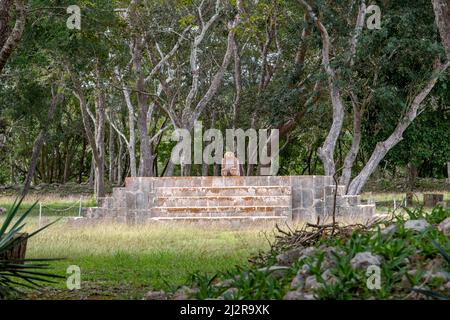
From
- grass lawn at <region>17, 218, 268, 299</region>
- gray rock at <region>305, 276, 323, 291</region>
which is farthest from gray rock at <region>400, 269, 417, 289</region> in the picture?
grass lawn at <region>17, 218, 268, 299</region>

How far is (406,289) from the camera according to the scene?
6445 mm

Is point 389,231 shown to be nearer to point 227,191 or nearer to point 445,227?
point 445,227

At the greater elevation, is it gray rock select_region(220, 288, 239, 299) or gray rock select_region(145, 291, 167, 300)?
gray rock select_region(220, 288, 239, 299)

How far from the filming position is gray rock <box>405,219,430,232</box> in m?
8.11

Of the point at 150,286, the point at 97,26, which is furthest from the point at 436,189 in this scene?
the point at 150,286

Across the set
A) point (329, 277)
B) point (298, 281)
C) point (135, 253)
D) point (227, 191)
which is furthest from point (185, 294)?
point (227, 191)

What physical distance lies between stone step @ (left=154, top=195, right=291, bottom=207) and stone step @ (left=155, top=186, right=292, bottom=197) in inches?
5.3

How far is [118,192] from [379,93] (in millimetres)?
8812

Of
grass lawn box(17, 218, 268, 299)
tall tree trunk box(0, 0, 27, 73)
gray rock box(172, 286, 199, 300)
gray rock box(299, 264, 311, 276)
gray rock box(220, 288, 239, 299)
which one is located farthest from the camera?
tall tree trunk box(0, 0, 27, 73)

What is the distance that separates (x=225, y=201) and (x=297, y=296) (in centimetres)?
1395

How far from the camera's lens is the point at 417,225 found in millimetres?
8203

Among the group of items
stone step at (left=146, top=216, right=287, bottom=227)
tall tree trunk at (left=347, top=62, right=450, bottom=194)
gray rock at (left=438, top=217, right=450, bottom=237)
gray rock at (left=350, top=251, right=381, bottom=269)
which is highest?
tall tree trunk at (left=347, top=62, right=450, bottom=194)

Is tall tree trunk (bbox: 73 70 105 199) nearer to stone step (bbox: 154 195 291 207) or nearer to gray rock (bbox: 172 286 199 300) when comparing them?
stone step (bbox: 154 195 291 207)

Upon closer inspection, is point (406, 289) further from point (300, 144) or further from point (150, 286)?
point (300, 144)
